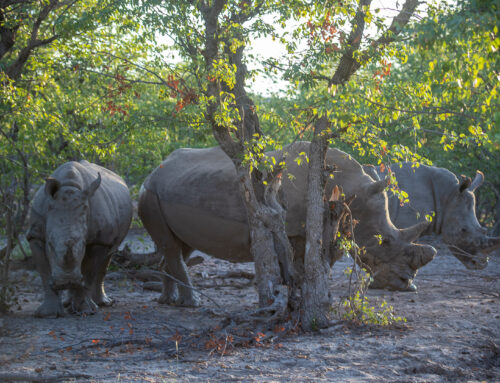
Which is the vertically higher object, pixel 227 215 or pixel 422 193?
Result: pixel 422 193

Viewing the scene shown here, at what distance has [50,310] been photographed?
7.91m

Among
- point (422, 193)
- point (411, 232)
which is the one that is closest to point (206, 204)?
point (411, 232)

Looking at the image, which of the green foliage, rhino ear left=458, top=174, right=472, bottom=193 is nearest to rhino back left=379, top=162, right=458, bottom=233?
rhino ear left=458, top=174, right=472, bottom=193

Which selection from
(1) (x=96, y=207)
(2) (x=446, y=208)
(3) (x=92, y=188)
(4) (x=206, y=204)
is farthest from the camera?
(2) (x=446, y=208)

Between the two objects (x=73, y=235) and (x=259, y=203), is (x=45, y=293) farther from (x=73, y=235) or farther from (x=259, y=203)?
(x=259, y=203)

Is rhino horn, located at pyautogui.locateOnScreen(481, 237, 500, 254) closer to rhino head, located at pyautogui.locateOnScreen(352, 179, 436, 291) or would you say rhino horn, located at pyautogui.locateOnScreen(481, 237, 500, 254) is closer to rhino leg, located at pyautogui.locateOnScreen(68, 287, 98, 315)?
rhino head, located at pyautogui.locateOnScreen(352, 179, 436, 291)

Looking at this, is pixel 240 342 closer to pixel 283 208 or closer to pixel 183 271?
pixel 283 208

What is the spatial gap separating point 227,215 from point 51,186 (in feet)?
7.66

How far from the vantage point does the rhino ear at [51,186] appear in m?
7.76

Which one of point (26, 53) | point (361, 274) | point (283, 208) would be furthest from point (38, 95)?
point (361, 274)

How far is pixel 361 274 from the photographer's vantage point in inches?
280

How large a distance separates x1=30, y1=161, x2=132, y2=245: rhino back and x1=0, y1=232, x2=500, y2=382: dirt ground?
3.52 feet

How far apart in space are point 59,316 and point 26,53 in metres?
3.61

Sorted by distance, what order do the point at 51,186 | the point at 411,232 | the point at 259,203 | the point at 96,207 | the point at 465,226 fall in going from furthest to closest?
1. the point at 465,226
2. the point at 96,207
3. the point at 411,232
4. the point at 51,186
5. the point at 259,203
